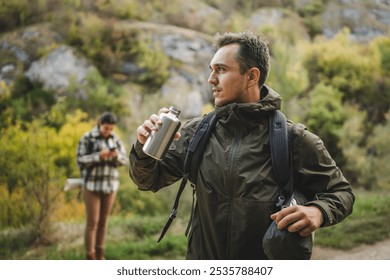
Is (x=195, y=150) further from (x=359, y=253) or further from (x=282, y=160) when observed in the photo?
(x=359, y=253)

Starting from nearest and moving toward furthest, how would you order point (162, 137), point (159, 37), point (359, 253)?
point (162, 137)
point (359, 253)
point (159, 37)

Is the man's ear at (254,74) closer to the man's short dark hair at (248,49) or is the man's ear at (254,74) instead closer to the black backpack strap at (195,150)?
the man's short dark hair at (248,49)

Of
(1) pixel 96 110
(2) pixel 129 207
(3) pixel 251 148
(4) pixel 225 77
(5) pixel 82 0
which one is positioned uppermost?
(5) pixel 82 0

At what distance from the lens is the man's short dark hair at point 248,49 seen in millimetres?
1802

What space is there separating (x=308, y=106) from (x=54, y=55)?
2832mm

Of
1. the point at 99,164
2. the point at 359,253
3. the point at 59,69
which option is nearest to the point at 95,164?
the point at 99,164

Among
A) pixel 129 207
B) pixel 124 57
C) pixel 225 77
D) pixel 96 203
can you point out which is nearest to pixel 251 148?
pixel 225 77

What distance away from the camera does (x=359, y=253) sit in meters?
5.30

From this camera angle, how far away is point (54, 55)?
18.6 feet

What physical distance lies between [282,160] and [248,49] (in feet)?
1.39

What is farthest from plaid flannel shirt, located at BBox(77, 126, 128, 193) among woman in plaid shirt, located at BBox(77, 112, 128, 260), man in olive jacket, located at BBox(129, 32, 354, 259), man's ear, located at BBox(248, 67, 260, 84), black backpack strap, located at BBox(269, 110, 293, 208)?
black backpack strap, located at BBox(269, 110, 293, 208)

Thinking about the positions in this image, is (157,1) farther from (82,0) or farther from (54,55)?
(54,55)

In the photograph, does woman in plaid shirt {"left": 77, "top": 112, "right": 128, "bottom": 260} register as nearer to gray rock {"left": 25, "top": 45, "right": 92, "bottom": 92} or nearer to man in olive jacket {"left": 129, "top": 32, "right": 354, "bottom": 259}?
gray rock {"left": 25, "top": 45, "right": 92, "bottom": 92}
